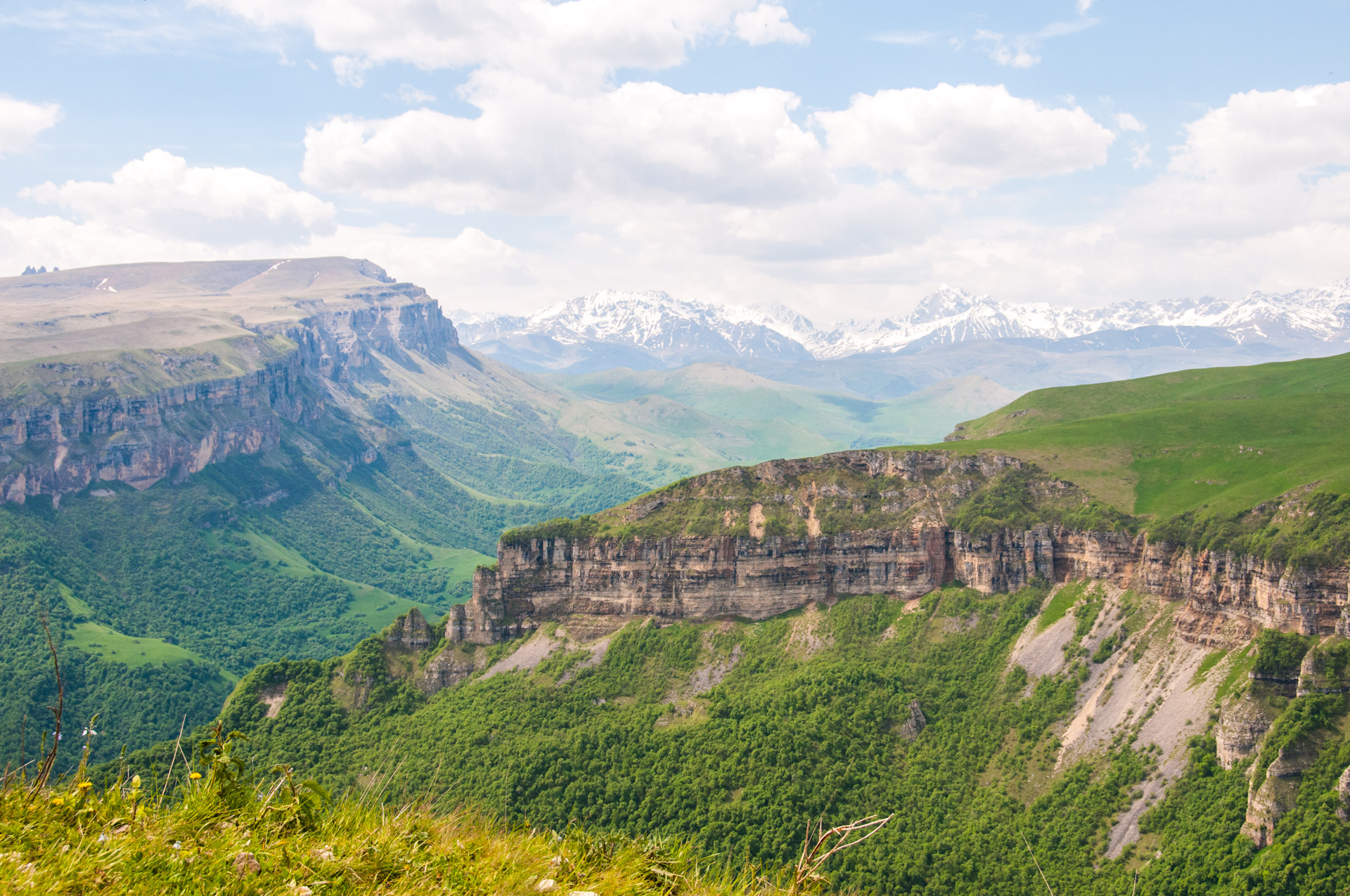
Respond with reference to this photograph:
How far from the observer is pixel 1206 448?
120 metres

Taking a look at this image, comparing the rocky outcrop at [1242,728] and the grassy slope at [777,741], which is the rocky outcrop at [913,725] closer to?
the grassy slope at [777,741]

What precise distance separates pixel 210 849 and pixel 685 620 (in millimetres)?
114306

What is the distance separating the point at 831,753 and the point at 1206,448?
2714 inches

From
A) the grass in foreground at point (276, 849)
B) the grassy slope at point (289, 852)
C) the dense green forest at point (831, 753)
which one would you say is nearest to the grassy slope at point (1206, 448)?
the dense green forest at point (831, 753)

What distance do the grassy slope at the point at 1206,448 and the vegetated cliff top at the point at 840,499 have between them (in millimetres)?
5984

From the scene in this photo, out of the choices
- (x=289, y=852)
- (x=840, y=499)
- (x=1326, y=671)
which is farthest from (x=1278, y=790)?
(x=289, y=852)

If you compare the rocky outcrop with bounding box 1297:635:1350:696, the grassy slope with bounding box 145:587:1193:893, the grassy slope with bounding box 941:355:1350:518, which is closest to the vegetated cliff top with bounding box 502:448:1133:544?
the grassy slope with bounding box 941:355:1350:518

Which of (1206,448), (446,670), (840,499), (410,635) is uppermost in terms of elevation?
(1206,448)

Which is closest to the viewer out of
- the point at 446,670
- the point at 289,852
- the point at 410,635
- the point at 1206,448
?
the point at 289,852

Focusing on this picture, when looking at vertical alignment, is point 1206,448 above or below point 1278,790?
above

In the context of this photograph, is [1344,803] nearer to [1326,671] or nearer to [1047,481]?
[1326,671]

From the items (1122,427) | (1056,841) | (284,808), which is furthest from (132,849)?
(1122,427)

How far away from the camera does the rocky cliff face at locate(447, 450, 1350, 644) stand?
374ft

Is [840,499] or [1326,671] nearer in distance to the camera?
[1326,671]
